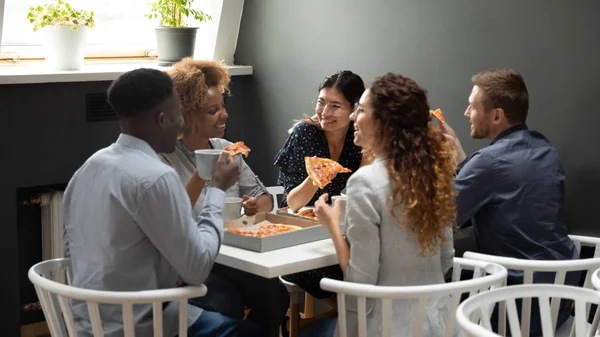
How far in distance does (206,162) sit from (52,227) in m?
1.76

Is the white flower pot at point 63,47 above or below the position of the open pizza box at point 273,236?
above

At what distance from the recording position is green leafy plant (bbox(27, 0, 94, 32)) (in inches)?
165

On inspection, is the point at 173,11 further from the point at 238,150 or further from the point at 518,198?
the point at 518,198

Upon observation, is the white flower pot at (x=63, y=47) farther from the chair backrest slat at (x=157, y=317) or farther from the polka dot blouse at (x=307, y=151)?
the chair backrest slat at (x=157, y=317)

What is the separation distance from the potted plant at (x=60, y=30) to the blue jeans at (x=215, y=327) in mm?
1968

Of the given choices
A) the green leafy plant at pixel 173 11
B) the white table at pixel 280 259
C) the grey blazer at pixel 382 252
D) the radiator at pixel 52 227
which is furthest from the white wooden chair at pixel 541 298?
the green leafy plant at pixel 173 11

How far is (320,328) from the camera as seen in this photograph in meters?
2.84

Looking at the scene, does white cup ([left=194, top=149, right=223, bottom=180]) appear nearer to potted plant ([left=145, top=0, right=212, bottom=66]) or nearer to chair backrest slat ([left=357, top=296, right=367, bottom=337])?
chair backrest slat ([left=357, top=296, right=367, bottom=337])

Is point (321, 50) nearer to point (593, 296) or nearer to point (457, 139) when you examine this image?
point (457, 139)

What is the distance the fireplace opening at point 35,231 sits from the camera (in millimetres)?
4160

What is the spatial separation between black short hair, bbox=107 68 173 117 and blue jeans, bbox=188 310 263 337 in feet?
2.40

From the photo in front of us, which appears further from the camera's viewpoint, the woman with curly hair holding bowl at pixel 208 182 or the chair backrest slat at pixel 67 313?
the woman with curly hair holding bowl at pixel 208 182

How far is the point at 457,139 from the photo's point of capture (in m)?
3.50

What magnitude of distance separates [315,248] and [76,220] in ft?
2.56
